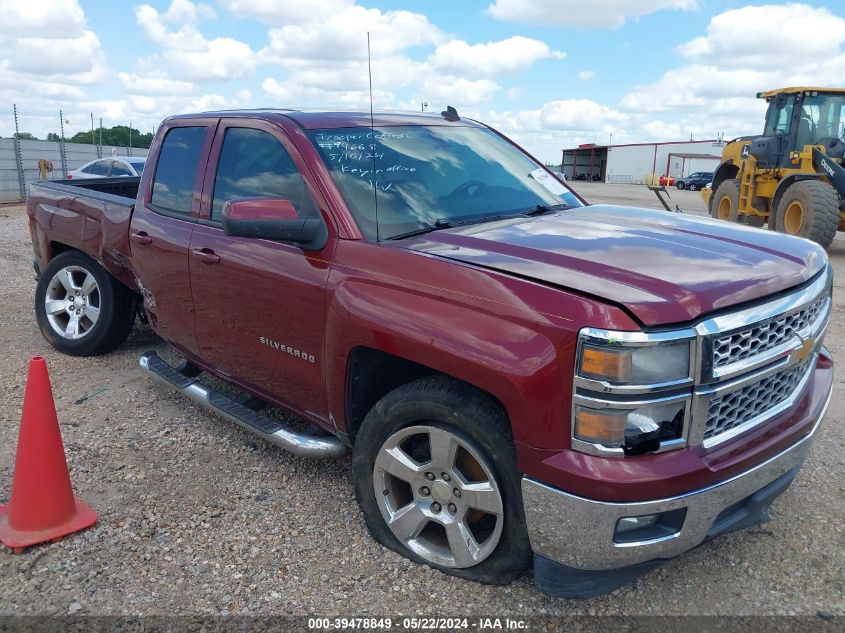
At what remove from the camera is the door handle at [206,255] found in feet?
11.9

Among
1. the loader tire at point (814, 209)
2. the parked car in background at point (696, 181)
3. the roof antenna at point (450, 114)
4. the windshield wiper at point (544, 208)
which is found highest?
the roof antenna at point (450, 114)

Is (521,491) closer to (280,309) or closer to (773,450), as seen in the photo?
(773,450)

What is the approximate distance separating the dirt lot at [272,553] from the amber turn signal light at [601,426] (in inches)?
33.5

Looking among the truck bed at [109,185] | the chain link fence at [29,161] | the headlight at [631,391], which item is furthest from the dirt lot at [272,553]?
the chain link fence at [29,161]

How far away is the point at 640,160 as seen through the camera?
66.9 metres

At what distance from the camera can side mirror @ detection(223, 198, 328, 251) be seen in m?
2.97

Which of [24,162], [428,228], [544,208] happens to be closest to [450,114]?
[544,208]

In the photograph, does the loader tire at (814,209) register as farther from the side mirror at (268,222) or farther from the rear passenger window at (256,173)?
the side mirror at (268,222)

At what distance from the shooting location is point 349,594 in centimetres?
278

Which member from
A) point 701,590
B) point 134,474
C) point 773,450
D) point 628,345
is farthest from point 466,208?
point 134,474

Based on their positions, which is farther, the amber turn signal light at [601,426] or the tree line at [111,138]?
the tree line at [111,138]

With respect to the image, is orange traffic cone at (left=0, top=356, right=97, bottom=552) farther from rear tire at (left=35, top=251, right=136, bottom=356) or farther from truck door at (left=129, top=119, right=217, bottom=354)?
rear tire at (left=35, top=251, right=136, bottom=356)

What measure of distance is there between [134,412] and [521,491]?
122 inches

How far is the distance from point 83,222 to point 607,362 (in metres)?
4.34
